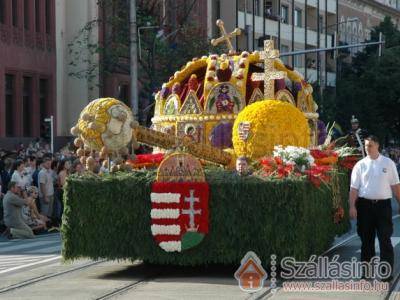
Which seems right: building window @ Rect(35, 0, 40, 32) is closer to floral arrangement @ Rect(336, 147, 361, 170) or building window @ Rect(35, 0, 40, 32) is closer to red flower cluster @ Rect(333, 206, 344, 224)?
floral arrangement @ Rect(336, 147, 361, 170)

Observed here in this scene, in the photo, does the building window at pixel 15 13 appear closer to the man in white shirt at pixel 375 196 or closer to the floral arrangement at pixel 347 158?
the floral arrangement at pixel 347 158

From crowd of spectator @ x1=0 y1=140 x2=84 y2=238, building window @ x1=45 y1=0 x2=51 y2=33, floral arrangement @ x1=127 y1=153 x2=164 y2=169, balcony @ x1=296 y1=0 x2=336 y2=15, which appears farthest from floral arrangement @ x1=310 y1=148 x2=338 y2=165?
balcony @ x1=296 y1=0 x2=336 y2=15

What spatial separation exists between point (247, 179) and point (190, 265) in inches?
61.9

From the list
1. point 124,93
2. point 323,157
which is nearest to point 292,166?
point 323,157

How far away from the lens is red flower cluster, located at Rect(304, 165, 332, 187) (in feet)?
41.7

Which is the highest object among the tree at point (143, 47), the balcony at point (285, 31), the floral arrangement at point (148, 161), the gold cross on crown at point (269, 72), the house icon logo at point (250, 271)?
the balcony at point (285, 31)

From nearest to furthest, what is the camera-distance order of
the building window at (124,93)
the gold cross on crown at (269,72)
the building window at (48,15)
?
the gold cross on crown at (269,72) < the building window at (48,15) < the building window at (124,93)

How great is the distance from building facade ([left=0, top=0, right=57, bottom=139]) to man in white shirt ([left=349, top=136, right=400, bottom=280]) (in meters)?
21.8

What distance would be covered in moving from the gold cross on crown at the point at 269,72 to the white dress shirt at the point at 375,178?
3.38 meters

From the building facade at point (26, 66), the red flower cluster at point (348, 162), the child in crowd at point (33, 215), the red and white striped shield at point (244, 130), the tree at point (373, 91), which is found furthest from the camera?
the tree at point (373, 91)

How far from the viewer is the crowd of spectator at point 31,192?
65.4 ft

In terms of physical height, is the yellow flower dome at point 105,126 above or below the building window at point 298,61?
below

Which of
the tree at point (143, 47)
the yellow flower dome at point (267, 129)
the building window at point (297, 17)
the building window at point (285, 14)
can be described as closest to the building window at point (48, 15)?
the tree at point (143, 47)

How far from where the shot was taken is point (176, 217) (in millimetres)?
12469
